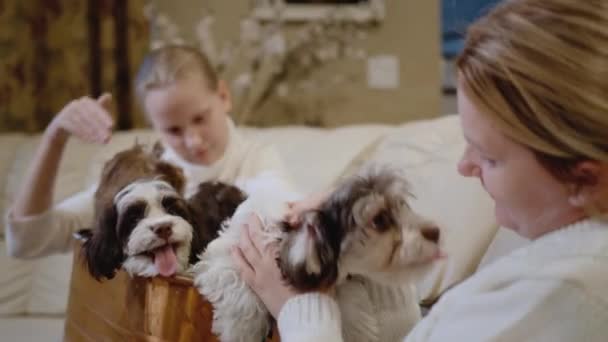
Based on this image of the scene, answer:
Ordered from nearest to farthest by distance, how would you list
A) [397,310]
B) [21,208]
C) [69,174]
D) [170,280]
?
[170,280]
[397,310]
[21,208]
[69,174]

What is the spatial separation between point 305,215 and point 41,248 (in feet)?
2.87

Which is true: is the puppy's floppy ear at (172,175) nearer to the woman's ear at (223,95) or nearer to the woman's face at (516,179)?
the woman's ear at (223,95)

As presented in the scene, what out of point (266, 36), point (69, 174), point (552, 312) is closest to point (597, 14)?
point (552, 312)

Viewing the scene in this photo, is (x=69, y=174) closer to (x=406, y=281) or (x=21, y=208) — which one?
(x=21, y=208)

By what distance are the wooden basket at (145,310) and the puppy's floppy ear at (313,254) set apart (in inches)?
4.1

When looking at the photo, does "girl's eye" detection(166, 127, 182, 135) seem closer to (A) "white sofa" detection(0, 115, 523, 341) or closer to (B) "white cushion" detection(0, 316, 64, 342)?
(A) "white sofa" detection(0, 115, 523, 341)

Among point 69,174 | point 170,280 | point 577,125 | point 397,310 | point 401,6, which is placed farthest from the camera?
point 401,6

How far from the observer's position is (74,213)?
165 centimetres

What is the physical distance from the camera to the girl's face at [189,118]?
161cm

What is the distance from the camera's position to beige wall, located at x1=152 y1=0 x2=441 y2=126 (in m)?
2.96

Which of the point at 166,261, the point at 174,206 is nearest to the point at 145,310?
the point at 166,261

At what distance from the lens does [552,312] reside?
0.76 metres

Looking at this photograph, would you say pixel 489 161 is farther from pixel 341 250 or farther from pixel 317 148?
pixel 317 148

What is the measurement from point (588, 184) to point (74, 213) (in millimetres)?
1185
